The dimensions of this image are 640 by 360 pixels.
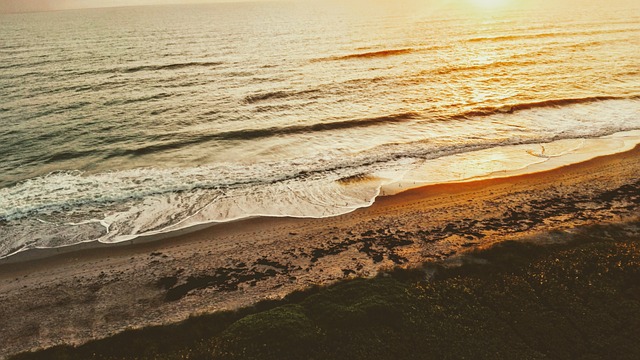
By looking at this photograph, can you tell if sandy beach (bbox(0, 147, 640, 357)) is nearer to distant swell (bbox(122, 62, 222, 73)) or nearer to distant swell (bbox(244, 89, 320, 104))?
distant swell (bbox(244, 89, 320, 104))

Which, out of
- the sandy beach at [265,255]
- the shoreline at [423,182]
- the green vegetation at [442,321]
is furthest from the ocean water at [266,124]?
the green vegetation at [442,321]

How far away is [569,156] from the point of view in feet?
64.2

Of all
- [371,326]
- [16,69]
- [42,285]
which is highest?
[16,69]

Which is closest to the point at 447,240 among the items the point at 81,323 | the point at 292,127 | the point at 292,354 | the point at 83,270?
the point at 292,354

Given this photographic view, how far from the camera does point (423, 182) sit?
1745cm

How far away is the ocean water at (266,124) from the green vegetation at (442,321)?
19.2 ft

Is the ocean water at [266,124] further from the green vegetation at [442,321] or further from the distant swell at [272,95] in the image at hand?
the green vegetation at [442,321]

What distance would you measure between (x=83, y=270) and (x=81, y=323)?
113 inches

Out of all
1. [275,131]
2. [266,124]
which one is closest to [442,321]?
[275,131]

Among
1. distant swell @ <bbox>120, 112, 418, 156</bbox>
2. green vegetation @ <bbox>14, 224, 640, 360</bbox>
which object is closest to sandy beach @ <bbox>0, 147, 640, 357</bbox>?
green vegetation @ <bbox>14, 224, 640, 360</bbox>

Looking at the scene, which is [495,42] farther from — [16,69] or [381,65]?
[16,69]

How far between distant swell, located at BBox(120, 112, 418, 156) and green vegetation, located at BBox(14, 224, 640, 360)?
50.3 feet

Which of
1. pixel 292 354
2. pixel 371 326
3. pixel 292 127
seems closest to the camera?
pixel 292 354

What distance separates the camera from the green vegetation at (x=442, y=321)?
8.02m
